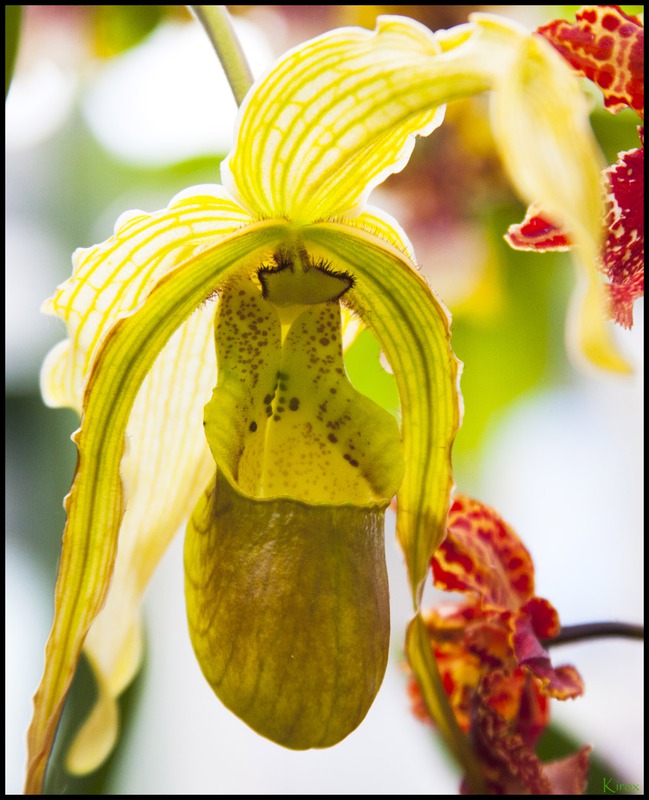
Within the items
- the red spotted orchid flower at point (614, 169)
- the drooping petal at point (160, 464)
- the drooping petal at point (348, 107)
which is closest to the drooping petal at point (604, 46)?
the red spotted orchid flower at point (614, 169)

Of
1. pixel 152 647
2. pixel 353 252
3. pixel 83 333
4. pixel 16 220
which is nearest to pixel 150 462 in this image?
pixel 83 333

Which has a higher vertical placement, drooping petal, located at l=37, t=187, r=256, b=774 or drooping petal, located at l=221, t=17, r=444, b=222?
drooping petal, located at l=221, t=17, r=444, b=222

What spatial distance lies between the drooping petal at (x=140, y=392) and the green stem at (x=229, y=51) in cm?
12

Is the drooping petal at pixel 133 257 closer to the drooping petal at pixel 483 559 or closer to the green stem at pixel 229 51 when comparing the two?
the green stem at pixel 229 51

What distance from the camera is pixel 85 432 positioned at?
0.81 m

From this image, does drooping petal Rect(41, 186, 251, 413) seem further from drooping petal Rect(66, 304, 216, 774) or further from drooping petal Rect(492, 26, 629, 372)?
drooping petal Rect(492, 26, 629, 372)

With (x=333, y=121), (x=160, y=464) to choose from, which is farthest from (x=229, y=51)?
(x=160, y=464)

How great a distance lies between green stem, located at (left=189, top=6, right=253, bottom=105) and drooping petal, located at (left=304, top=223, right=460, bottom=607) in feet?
0.57

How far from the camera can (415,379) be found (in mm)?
936

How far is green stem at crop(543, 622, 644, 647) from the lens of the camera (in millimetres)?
1019

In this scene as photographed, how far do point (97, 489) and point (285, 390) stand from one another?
26cm

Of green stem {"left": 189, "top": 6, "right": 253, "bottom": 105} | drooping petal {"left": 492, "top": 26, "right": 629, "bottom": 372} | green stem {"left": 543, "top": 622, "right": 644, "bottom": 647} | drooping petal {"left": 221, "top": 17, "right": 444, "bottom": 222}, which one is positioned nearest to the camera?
drooping petal {"left": 492, "top": 26, "right": 629, "bottom": 372}

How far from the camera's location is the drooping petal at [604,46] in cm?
88

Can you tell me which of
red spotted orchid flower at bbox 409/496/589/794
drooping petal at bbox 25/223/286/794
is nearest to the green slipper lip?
drooping petal at bbox 25/223/286/794
